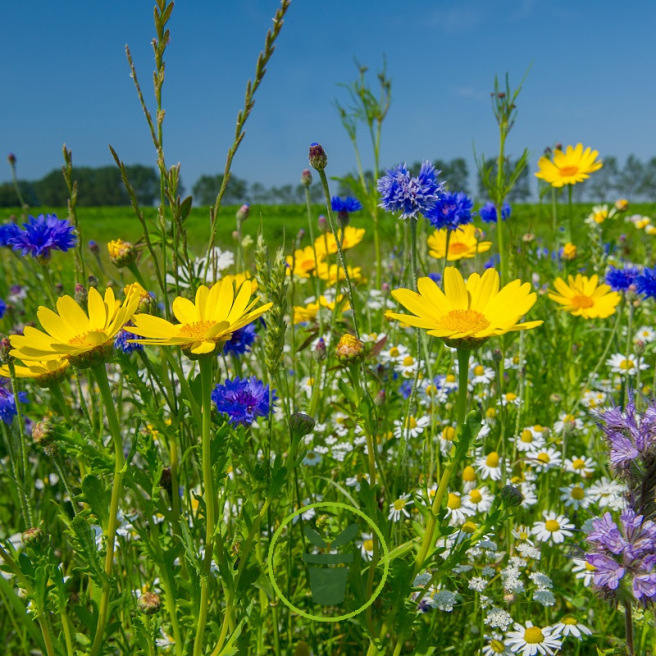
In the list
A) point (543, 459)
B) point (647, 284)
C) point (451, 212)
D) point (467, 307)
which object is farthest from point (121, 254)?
point (647, 284)

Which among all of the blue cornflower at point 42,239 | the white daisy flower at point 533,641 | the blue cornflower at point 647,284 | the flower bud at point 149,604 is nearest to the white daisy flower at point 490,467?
the white daisy flower at point 533,641

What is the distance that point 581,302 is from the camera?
6.89 feet

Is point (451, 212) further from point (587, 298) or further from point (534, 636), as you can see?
point (534, 636)

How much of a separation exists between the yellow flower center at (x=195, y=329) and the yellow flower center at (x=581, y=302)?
5.45 feet

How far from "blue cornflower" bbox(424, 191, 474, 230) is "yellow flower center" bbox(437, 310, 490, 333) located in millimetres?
815

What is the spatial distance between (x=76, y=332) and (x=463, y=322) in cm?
54

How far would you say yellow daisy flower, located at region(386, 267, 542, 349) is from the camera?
2.27 ft

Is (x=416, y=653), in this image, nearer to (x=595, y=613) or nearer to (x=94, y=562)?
(x=94, y=562)

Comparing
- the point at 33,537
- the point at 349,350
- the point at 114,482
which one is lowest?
the point at 33,537

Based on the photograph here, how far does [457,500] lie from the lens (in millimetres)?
1261

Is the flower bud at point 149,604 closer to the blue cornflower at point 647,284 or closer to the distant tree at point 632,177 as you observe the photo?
the blue cornflower at point 647,284

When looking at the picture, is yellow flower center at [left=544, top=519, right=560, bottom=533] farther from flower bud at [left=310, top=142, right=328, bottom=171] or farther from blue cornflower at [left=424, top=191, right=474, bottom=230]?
flower bud at [left=310, top=142, right=328, bottom=171]

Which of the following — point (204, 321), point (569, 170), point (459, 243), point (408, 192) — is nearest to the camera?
point (204, 321)

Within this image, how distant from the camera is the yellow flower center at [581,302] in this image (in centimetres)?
209
